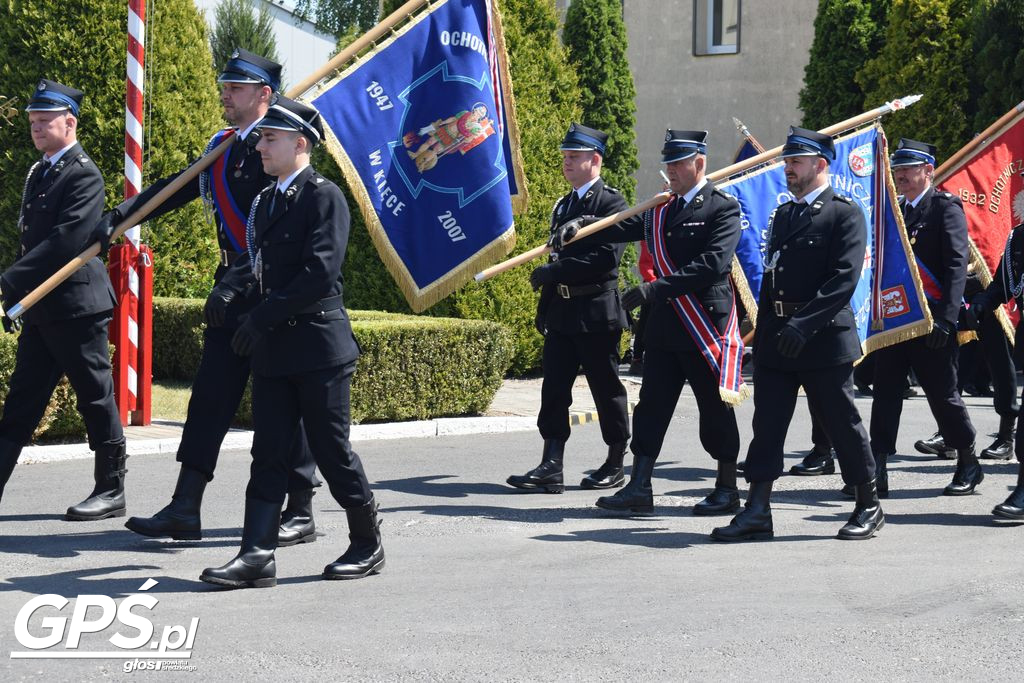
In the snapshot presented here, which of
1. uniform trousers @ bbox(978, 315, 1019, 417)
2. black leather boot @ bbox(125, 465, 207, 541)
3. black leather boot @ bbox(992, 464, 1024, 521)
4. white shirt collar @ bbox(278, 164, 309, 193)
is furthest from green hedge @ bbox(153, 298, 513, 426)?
black leather boot @ bbox(992, 464, 1024, 521)

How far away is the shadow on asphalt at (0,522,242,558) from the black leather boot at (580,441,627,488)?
2331mm

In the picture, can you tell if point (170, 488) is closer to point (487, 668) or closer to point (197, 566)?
point (197, 566)

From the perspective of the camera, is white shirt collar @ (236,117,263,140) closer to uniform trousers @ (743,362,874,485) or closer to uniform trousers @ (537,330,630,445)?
uniform trousers @ (537,330,630,445)

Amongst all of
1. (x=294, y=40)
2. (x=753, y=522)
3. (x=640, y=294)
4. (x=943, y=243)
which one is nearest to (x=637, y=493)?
(x=753, y=522)

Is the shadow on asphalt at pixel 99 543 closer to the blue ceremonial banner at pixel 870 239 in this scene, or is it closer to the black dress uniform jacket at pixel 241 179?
the black dress uniform jacket at pixel 241 179

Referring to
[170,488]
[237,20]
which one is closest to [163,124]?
[170,488]

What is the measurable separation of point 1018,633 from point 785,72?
17481 millimetres

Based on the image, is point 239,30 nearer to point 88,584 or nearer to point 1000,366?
point 1000,366

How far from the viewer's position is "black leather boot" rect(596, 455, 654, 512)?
7.73 metres

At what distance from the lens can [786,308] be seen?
7.17m

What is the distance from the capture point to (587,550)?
6.82m

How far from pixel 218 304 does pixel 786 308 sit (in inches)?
108

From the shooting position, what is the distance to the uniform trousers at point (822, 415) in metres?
7.12

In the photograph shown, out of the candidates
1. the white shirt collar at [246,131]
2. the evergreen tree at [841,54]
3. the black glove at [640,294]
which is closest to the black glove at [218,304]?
the white shirt collar at [246,131]
